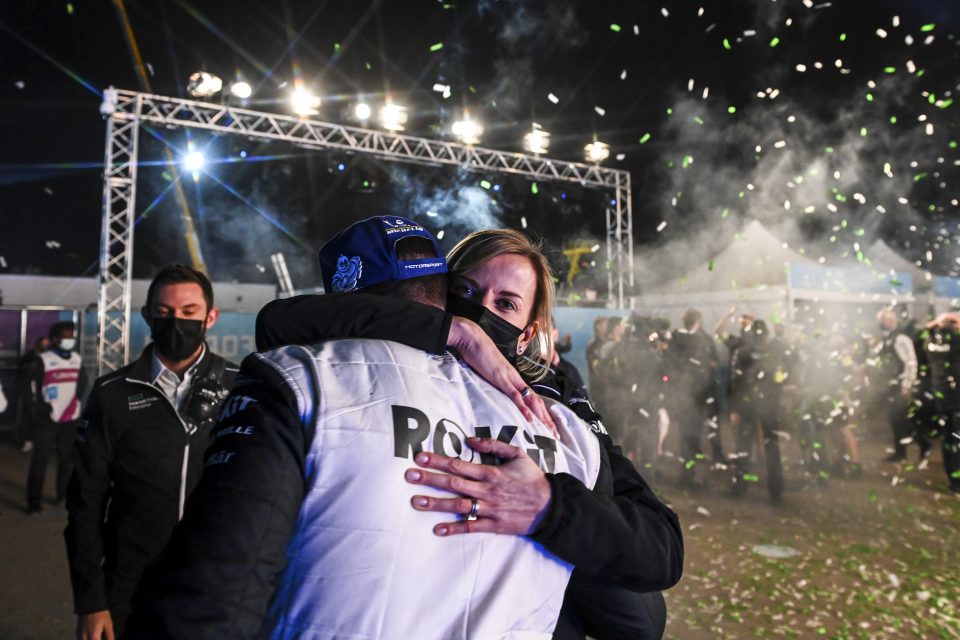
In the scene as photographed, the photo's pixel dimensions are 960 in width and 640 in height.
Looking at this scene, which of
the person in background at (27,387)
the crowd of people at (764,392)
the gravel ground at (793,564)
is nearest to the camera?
the gravel ground at (793,564)

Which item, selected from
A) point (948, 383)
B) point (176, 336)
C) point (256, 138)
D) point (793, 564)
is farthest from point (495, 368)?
point (256, 138)

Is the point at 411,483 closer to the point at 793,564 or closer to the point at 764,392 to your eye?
the point at 793,564

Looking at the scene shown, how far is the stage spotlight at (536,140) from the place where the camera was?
13.4 meters

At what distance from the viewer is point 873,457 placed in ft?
30.5

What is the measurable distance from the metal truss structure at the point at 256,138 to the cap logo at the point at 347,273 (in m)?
9.65

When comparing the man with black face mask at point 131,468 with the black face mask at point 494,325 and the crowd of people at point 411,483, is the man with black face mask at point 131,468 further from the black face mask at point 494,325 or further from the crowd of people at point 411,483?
the black face mask at point 494,325

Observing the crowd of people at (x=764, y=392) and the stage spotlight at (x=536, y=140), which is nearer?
the crowd of people at (x=764, y=392)

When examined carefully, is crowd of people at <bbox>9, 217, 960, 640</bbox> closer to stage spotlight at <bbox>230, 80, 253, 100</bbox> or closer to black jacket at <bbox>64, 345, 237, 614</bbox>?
black jacket at <bbox>64, 345, 237, 614</bbox>

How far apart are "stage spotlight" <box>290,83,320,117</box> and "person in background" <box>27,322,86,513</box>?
18.6 ft

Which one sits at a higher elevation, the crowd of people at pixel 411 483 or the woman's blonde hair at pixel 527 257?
the woman's blonde hair at pixel 527 257

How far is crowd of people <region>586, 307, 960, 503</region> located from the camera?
7.30 metres

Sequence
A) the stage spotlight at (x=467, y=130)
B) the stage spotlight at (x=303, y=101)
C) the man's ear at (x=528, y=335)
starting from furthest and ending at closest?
the stage spotlight at (x=467, y=130)
the stage spotlight at (x=303, y=101)
the man's ear at (x=528, y=335)

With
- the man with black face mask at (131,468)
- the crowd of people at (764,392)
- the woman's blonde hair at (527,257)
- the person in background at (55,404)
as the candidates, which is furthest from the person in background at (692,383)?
the person in background at (55,404)

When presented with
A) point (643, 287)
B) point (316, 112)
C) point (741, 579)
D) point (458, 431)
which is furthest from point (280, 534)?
point (643, 287)
